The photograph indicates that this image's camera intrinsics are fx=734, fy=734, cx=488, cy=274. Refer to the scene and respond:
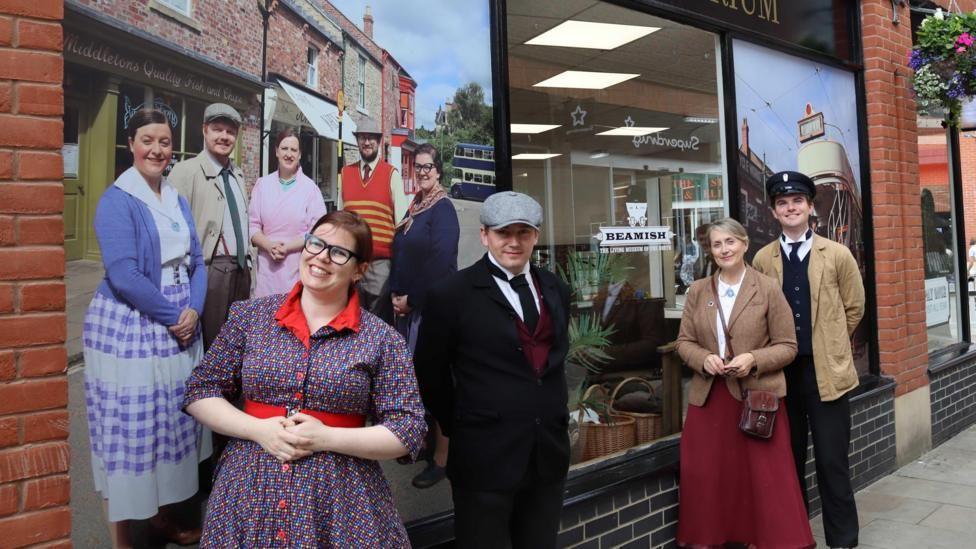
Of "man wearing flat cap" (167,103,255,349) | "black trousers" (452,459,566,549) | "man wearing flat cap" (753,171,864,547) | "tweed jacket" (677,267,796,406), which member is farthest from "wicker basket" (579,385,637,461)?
"man wearing flat cap" (167,103,255,349)

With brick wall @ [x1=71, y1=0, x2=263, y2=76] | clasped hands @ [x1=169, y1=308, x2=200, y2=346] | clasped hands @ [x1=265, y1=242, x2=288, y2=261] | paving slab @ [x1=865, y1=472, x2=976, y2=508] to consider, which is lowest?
paving slab @ [x1=865, y1=472, x2=976, y2=508]

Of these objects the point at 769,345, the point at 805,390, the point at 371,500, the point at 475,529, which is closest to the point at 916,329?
the point at 805,390

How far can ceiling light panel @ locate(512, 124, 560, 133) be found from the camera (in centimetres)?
405

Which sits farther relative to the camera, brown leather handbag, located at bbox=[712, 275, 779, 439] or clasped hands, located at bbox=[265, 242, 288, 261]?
brown leather handbag, located at bbox=[712, 275, 779, 439]

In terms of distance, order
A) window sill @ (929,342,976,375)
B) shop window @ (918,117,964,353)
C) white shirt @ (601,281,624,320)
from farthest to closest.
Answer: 1. shop window @ (918,117,964,353)
2. window sill @ (929,342,976,375)
3. white shirt @ (601,281,624,320)

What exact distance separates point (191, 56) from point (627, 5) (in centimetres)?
279

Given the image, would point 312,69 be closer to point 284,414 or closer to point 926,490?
point 284,414

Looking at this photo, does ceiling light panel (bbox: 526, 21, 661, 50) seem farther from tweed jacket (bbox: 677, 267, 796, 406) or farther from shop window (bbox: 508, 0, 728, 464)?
tweed jacket (bbox: 677, 267, 796, 406)

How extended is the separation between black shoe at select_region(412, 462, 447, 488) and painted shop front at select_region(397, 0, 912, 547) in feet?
2.46

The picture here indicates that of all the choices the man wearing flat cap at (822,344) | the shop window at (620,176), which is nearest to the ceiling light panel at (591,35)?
the shop window at (620,176)

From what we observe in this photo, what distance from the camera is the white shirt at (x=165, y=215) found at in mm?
2406

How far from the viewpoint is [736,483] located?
378 cm

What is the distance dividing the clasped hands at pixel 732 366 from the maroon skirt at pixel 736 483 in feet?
0.36

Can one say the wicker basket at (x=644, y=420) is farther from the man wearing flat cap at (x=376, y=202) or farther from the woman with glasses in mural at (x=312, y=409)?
the woman with glasses in mural at (x=312, y=409)
